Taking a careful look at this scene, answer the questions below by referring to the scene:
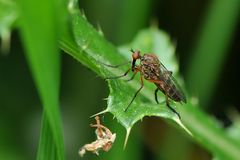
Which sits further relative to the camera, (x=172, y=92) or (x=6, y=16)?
(x=172, y=92)

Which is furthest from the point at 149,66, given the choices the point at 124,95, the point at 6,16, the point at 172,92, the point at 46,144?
the point at 46,144

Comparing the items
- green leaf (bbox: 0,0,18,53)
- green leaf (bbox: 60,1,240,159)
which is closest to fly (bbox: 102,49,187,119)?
green leaf (bbox: 60,1,240,159)

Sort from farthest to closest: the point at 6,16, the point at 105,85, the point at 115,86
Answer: the point at 105,85 → the point at 6,16 → the point at 115,86

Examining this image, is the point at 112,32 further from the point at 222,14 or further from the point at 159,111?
the point at 159,111

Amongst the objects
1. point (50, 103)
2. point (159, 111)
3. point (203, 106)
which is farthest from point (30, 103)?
point (50, 103)

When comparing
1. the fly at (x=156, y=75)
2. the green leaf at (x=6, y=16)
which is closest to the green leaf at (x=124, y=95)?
the fly at (x=156, y=75)

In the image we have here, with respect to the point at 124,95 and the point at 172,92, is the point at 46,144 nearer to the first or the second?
the point at 124,95
